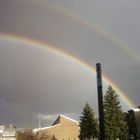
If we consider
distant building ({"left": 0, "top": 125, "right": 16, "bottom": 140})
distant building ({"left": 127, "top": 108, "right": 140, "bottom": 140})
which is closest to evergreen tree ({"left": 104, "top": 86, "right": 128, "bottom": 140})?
distant building ({"left": 127, "top": 108, "right": 140, "bottom": 140})

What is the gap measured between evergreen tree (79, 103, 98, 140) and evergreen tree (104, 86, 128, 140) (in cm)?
750

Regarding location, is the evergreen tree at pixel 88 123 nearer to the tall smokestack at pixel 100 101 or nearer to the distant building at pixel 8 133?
the tall smokestack at pixel 100 101

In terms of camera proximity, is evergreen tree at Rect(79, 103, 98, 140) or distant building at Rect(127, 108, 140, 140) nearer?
distant building at Rect(127, 108, 140, 140)

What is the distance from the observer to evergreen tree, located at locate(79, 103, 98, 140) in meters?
66.5

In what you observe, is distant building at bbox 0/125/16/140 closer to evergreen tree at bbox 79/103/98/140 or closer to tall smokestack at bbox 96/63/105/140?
evergreen tree at bbox 79/103/98/140

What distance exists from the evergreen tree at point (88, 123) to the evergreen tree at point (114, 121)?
7.50m

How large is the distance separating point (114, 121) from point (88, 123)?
30.2ft

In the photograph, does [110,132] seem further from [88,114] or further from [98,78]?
[98,78]

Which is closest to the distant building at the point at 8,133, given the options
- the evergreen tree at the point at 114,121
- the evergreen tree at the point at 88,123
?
the evergreen tree at the point at 88,123

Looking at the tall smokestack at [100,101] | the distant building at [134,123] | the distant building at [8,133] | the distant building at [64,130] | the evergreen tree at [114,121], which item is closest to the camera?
the tall smokestack at [100,101]

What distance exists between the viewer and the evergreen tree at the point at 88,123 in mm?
66500

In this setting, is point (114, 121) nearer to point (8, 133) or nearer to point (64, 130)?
point (64, 130)

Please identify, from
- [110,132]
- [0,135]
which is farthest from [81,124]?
[0,135]

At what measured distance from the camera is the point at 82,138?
68.4 m
